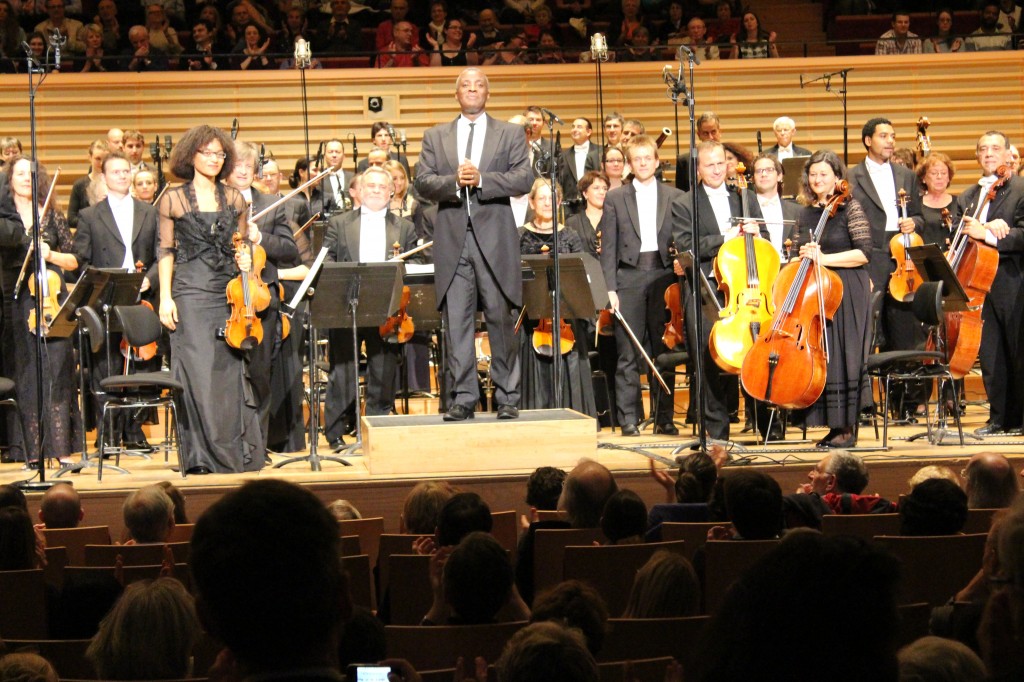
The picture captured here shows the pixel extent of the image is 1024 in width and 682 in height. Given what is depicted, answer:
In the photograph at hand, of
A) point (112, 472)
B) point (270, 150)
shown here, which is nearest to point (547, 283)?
point (112, 472)

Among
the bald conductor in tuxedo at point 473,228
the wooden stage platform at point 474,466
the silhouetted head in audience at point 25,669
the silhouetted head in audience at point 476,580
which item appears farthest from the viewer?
the bald conductor in tuxedo at point 473,228

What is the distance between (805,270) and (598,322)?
2.13 meters

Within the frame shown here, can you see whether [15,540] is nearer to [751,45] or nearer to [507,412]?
[507,412]

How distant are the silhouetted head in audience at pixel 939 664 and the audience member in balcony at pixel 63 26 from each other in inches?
507

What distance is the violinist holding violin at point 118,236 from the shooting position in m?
7.73

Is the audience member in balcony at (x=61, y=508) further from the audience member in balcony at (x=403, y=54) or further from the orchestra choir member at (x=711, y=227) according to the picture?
the audience member in balcony at (x=403, y=54)

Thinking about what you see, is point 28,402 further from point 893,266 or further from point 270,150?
point 270,150

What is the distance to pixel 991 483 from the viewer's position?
14.9 ft

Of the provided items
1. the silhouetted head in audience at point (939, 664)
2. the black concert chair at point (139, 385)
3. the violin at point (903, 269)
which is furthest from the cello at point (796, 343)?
the silhouetted head in audience at point (939, 664)

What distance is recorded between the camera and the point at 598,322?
8.47 meters

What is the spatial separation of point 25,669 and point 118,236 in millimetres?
5713

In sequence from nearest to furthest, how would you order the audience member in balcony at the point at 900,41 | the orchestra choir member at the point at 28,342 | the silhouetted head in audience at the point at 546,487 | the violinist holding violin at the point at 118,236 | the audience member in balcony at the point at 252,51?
the silhouetted head in audience at the point at 546,487
the orchestra choir member at the point at 28,342
the violinist holding violin at the point at 118,236
the audience member in balcony at the point at 252,51
the audience member in balcony at the point at 900,41

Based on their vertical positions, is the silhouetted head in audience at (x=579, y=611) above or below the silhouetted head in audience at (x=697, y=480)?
below

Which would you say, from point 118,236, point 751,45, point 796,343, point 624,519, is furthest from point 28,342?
point 751,45
